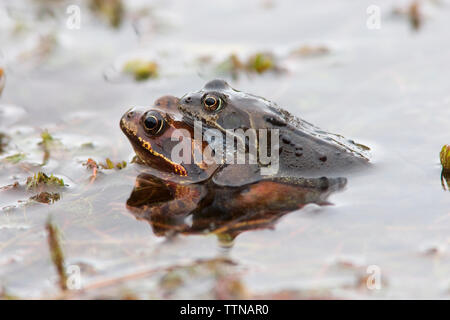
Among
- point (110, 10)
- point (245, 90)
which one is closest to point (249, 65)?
point (245, 90)

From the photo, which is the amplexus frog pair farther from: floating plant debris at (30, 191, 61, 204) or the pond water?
floating plant debris at (30, 191, 61, 204)

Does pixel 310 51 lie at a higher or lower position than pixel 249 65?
higher

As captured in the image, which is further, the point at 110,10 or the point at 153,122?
the point at 110,10

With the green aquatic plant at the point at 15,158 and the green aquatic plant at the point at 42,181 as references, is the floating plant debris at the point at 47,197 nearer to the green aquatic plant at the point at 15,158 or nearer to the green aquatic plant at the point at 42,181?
the green aquatic plant at the point at 42,181

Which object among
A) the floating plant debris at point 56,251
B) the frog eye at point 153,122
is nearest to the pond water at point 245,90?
the floating plant debris at point 56,251

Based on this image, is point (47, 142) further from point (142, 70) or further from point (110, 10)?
point (110, 10)

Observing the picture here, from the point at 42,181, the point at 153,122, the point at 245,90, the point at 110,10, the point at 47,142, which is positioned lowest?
the point at 42,181
